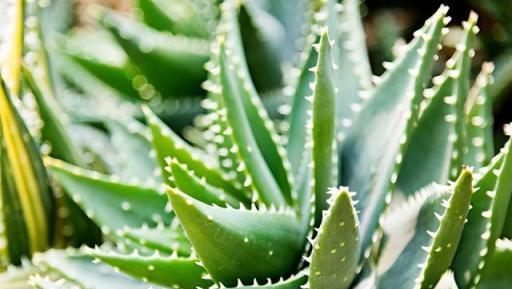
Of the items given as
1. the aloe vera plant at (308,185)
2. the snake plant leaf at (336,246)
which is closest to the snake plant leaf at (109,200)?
the aloe vera plant at (308,185)

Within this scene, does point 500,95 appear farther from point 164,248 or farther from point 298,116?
point 164,248

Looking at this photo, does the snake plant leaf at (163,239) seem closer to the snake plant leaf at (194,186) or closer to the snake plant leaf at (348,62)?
the snake plant leaf at (194,186)

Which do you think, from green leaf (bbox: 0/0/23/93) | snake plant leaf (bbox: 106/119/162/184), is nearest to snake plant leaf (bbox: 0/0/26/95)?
→ green leaf (bbox: 0/0/23/93)

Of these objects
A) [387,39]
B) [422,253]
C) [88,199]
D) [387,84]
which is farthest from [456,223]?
[387,39]

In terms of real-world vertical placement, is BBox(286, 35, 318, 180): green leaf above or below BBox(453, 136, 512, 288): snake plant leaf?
above

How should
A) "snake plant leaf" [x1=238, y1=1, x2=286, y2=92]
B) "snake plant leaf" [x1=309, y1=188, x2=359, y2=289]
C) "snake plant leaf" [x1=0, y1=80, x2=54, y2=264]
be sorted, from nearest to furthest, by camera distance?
"snake plant leaf" [x1=309, y1=188, x2=359, y2=289] < "snake plant leaf" [x1=0, y1=80, x2=54, y2=264] < "snake plant leaf" [x1=238, y1=1, x2=286, y2=92]

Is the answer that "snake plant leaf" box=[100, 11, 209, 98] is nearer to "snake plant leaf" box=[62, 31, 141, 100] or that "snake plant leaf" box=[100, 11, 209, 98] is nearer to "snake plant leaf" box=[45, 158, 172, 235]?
"snake plant leaf" box=[62, 31, 141, 100]

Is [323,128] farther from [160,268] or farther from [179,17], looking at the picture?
[179,17]

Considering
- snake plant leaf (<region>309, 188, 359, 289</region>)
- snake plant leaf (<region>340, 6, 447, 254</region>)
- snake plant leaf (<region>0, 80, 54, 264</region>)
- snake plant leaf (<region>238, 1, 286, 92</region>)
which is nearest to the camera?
snake plant leaf (<region>309, 188, 359, 289</region>)
